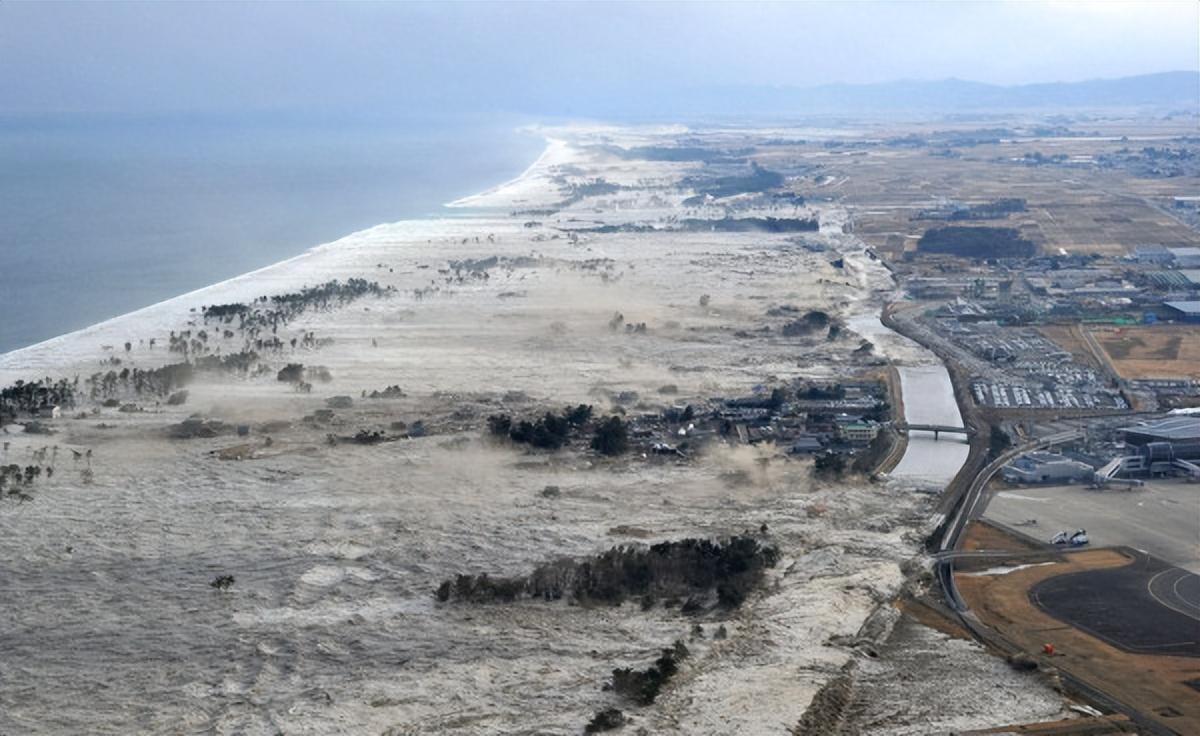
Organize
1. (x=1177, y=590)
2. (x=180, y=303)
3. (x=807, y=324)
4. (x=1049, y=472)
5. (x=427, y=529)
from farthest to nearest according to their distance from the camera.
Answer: (x=180, y=303), (x=807, y=324), (x=1049, y=472), (x=427, y=529), (x=1177, y=590)

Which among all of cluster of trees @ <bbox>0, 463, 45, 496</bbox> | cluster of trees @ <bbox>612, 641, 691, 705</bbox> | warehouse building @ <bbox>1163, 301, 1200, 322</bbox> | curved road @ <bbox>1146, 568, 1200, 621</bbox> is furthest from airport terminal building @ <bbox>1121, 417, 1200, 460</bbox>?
cluster of trees @ <bbox>0, 463, 45, 496</bbox>

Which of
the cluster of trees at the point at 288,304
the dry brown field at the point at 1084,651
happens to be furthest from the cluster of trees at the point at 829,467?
the cluster of trees at the point at 288,304

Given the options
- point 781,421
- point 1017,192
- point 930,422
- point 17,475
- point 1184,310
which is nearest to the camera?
point 17,475

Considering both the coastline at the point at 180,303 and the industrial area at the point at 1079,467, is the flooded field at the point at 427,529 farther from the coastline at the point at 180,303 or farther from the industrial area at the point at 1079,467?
the industrial area at the point at 1079,467

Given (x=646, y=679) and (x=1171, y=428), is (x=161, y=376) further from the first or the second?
(x=1171, y=428)

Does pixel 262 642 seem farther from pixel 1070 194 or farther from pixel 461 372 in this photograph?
pixel 1070 194

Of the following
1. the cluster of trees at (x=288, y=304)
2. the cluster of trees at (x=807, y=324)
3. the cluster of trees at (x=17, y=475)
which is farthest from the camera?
the cluster of trees at (x=288, y=304)

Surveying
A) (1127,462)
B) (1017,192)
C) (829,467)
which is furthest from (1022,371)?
(1017,192)
